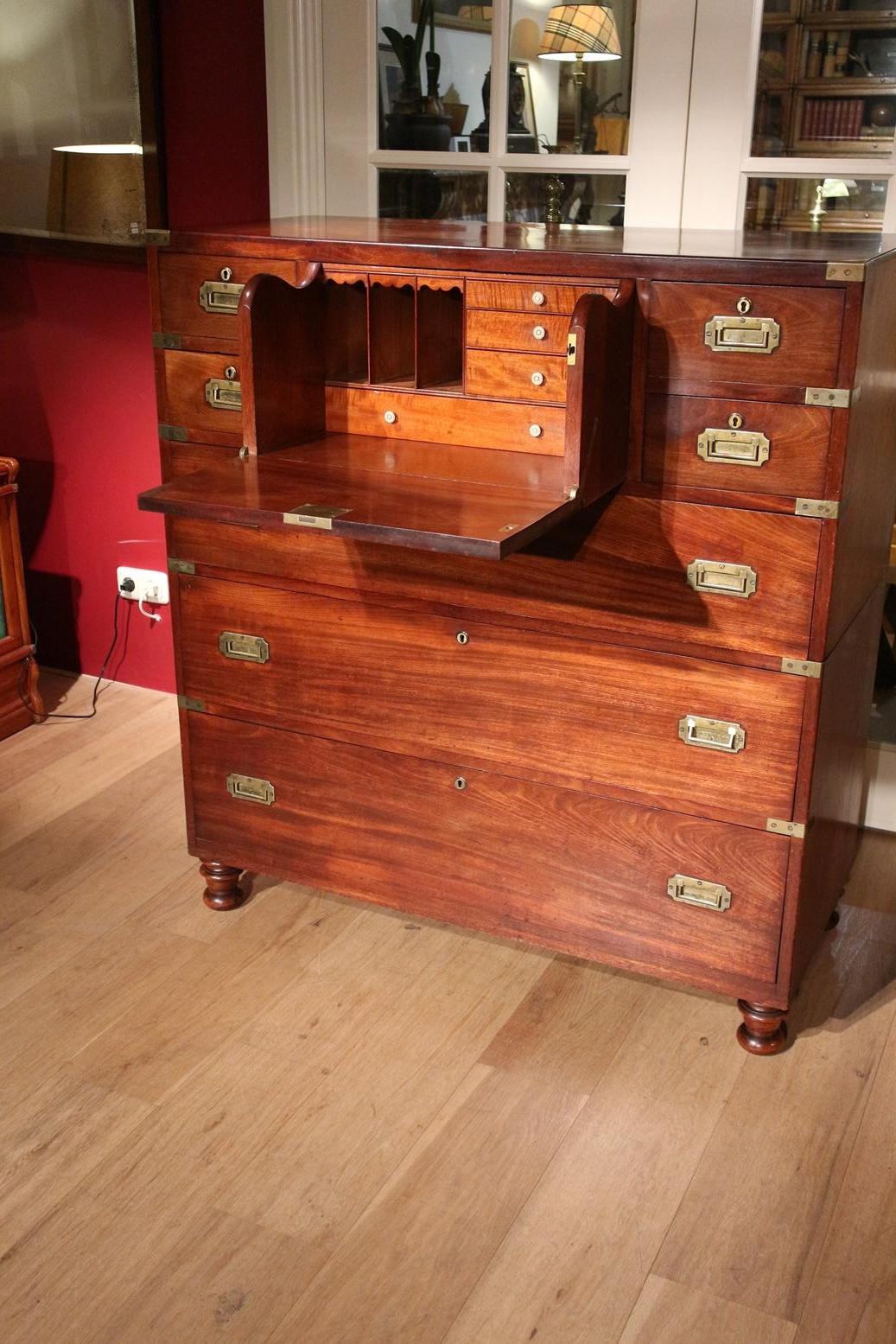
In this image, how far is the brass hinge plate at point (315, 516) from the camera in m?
1.72

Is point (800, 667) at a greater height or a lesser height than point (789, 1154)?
greater

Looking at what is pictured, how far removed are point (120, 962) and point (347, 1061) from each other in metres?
0.49

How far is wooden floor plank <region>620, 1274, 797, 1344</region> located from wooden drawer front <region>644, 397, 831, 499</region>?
104cm

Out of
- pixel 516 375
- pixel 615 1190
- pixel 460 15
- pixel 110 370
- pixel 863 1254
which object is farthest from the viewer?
pixel 110 370

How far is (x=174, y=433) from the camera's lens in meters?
2.29

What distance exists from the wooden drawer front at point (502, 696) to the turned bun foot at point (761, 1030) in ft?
1.08

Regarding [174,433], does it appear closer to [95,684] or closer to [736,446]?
[736,446]

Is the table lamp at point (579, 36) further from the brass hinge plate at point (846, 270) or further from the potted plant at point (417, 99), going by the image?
the brass hinge plate at point (846, 270)

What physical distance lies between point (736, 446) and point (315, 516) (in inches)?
22.9

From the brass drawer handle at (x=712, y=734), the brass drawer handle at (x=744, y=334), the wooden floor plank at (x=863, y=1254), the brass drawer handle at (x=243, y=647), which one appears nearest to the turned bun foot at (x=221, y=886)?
the brass drawer handle at (x=243, y=647)

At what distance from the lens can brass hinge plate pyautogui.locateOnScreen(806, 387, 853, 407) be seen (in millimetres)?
1763

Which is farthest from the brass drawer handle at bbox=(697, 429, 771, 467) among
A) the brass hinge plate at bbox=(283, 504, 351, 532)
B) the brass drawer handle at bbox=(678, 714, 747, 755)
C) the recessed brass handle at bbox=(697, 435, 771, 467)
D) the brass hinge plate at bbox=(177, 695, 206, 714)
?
the brass hinge plate at bbox=(177, 695, 206, 714)

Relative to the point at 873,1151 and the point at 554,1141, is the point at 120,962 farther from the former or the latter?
the point at 873,1151

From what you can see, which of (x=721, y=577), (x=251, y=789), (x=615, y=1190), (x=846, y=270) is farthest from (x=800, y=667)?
(x=251, y=789)
